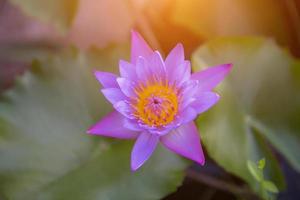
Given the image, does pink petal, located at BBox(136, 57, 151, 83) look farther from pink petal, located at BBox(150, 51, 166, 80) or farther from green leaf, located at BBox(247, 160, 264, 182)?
green leaf, located at BBox(247, 160, 264, 182)

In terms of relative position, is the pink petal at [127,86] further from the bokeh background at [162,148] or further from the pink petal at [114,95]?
the bokeh background at [162,148]

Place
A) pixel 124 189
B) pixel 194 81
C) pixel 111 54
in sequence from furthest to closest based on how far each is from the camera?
pixel 111 54
pixel 124 189
pixel 194 81

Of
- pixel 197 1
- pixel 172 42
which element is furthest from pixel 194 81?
pixel 172 42

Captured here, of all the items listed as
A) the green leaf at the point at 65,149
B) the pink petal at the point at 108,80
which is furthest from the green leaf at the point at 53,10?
the pink petal at the point at 108,80

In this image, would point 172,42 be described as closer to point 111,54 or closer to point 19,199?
point 111,54

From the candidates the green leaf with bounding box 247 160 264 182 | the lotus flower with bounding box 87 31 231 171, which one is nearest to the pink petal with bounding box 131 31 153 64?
the lotus flower with bounding box 87 31 231 171

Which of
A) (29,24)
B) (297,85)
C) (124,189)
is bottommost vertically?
(297,85)

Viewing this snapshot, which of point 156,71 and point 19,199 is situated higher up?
point 156,71
